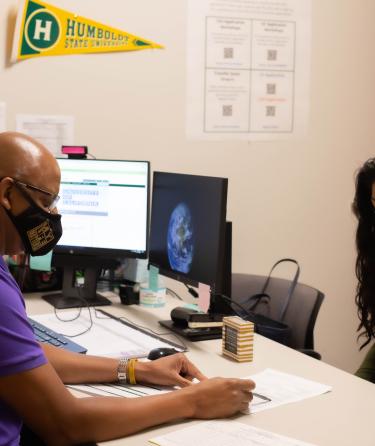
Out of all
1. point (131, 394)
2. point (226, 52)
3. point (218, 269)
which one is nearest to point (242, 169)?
point (226, 52)

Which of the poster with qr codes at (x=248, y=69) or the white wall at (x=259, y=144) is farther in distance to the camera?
the poster with qr codes at (x=248, y=69)

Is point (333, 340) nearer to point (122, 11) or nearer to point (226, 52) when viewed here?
point (226, 52)

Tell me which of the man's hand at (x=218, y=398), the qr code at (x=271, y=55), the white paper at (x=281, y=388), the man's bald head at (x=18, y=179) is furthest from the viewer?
the qr code at (x=271, y=55)

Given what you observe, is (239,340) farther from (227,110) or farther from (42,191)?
(227,110)

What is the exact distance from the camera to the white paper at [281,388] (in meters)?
1.57

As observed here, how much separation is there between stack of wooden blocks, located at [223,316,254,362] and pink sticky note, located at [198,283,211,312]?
12 cm

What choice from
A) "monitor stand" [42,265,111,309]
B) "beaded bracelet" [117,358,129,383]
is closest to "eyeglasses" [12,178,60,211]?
"beaded bracelet" [117,358,129,383]

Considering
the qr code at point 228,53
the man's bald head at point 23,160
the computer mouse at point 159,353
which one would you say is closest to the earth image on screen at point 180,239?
the computer mouse at point 159,353

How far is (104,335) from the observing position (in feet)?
6.82

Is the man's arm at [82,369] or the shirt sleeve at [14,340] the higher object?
the shirt sleeve at [14,340]

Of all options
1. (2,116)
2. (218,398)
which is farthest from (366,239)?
(2,116)

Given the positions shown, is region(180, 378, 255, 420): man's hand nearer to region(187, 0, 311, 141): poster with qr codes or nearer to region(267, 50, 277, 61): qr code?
region(187, 0, 311, 141): poster with qr codes

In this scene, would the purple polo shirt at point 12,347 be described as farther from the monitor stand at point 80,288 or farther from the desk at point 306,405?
the monitor stand at point 80,288

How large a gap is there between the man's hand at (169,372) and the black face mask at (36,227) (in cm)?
40
